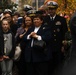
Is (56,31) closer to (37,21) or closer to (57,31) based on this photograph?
(57,31)

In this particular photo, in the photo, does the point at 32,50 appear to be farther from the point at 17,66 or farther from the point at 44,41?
the point at 17,66

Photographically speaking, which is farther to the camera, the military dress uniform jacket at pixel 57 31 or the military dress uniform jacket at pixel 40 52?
the military dress uniform jacket at pixel 57 31

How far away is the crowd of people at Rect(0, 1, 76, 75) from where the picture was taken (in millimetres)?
6469

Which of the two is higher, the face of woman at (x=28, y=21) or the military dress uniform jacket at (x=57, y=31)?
the face of woman at (x=28, y=21)

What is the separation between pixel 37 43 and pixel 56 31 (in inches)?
31.3

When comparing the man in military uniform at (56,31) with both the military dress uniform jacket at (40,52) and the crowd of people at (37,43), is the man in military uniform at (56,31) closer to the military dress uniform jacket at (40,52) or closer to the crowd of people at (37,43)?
the crowd of people at (37,43)

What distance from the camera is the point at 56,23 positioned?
6.99m

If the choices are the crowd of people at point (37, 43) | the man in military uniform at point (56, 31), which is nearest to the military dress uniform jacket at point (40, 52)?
the crowd of people at point (37, 43)

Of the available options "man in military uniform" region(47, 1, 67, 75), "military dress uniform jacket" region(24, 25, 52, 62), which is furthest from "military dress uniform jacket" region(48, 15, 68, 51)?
"military dress uniform jacket" region(24, 25, 52, 62)

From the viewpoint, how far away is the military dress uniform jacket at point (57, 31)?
6.92m

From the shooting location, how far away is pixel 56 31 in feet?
22.9

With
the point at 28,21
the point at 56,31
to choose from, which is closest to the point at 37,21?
the point at 28,21

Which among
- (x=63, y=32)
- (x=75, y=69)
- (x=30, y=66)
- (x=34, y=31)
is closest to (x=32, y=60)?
(x=30, y=66)

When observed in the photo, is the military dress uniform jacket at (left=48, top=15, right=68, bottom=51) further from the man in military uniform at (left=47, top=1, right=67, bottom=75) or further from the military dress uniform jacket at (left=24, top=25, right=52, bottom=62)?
the military dress uniform jacket at (left=24, top=25, right=52, bottom=62)
